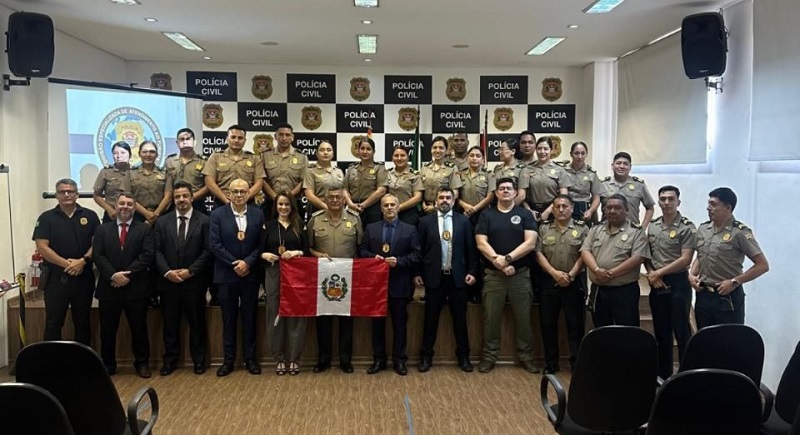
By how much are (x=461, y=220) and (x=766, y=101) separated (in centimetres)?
268

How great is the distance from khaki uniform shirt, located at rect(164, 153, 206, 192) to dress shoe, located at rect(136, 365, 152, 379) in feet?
5.64

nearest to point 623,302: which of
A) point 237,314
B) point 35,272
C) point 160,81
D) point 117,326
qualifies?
point 237,314

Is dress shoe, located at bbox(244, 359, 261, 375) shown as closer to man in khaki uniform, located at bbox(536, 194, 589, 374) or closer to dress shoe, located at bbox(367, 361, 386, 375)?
dress shoe, located at bbox(367, 361, 386, 375)

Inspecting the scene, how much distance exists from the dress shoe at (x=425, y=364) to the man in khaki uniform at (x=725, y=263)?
89.3 inches

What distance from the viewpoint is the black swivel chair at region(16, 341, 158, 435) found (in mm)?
2607

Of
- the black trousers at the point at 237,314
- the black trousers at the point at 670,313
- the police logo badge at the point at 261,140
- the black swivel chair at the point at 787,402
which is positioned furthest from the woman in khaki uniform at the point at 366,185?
the black swivel chair at the point at 787,402

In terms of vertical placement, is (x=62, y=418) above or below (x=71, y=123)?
below

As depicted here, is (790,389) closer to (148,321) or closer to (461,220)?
(461,220)

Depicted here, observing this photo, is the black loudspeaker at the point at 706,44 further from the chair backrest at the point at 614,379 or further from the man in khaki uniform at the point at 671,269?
the chair backrest at the point at 614,379

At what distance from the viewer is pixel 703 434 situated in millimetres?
2168

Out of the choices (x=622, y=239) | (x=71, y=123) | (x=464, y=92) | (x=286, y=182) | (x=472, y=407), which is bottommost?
(x=472, y=407)

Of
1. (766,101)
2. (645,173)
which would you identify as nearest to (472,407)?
(766,101)

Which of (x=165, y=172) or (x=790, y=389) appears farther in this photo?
(x=165, y=172)

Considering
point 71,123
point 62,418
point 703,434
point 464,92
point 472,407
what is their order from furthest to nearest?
point 464,92 → point 71,123 → point 472,407 → point 703,434 → point 62,418
